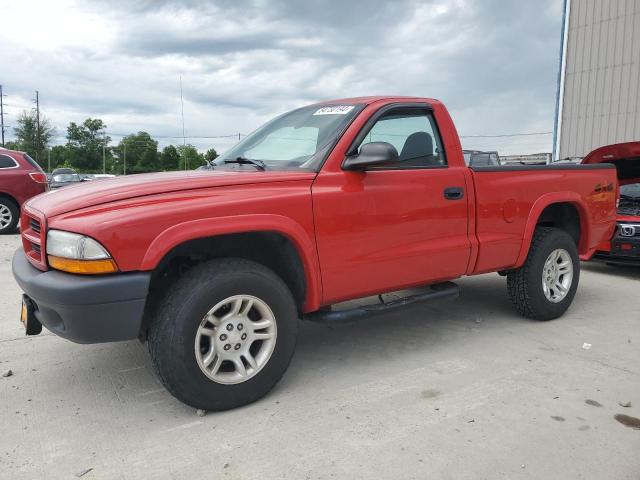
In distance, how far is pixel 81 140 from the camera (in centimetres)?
10212

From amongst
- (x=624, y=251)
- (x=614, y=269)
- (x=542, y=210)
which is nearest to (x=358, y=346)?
(x=542, y=210)

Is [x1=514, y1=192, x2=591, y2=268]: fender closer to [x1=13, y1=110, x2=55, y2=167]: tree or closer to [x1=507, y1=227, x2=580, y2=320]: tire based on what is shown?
[x1=507, y1=227, x2=580, y2=320]: tire

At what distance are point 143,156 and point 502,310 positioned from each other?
9294 cm

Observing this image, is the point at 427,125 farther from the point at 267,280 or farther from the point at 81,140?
the point at 81,140

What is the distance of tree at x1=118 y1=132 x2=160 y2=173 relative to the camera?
292ft

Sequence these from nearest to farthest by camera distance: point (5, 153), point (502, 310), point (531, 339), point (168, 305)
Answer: point (168, 305)
point (531, 339)
point (502, 310)
point (5, 153)

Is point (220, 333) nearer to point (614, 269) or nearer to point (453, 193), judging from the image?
point (453, 193)

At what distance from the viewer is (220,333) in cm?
275

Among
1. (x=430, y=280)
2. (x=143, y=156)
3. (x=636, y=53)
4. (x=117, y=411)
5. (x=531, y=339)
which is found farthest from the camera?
(x=143, y=156)

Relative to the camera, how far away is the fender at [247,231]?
251 cm

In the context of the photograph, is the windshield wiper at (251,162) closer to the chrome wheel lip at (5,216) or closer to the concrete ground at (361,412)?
the concrete ground at (361,412)

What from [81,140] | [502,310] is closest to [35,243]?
[502,310]

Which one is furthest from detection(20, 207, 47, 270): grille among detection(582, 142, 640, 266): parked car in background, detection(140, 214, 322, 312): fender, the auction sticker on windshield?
detection(582, 142, 640, 266): parked car in background

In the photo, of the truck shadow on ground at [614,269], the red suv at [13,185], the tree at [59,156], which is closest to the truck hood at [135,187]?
the truck shadow on ground at [614,269]
